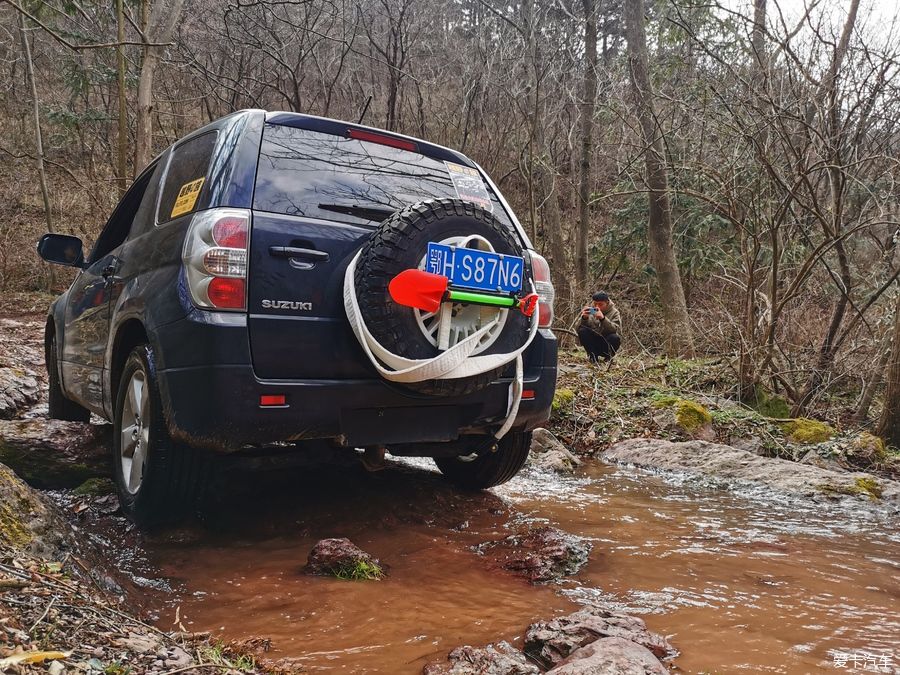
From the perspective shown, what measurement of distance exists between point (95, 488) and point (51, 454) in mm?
492

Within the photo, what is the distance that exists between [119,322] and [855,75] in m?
6.70

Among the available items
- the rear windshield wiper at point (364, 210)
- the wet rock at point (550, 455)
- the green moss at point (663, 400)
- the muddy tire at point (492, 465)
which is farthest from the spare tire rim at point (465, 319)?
the green moss at point (663, 400)

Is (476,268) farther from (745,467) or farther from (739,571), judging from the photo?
(745,467)

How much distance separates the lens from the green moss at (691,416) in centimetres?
634

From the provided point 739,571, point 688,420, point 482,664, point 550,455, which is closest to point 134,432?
point 482,664

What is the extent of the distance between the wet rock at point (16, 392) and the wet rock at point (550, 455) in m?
4.16

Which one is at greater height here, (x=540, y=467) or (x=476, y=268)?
(x=476, y=268)

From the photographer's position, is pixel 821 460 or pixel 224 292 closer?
pixel 224 292

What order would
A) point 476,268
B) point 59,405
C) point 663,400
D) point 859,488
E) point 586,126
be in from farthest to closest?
point 586,126
point 663,400
point 59,405
point 859,488
point 476,268

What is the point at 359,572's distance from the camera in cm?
271

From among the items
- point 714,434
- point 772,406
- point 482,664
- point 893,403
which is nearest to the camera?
point 482,664

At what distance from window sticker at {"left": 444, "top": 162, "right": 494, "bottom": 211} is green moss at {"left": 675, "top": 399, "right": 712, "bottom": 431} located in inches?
145

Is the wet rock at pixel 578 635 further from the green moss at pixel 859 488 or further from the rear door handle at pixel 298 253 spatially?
the green moss at pixel 859 488

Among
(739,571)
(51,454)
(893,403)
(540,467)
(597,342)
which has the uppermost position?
(597,342)
